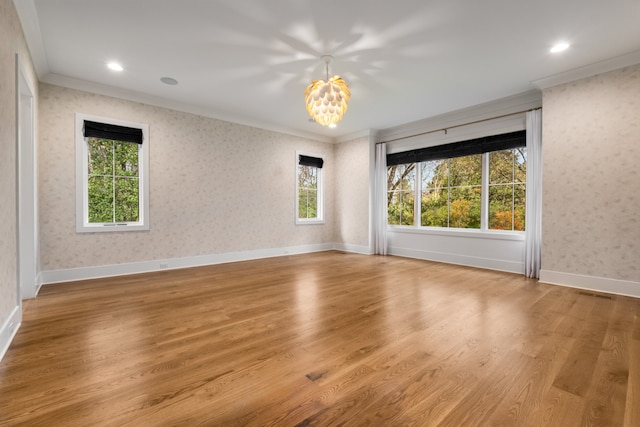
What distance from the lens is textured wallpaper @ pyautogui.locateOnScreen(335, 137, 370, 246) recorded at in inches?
262

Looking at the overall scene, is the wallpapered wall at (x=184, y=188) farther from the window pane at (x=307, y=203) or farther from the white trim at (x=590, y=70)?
the white trim at (x=590, y=70)

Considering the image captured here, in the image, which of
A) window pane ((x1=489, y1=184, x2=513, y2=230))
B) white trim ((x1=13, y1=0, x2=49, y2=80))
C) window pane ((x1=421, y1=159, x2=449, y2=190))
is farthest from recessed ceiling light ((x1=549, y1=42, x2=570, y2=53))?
white trim ((x1=13, y1=0, x2=49, y2=80))

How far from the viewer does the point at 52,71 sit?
382cm

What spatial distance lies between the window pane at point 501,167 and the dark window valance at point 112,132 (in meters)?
5.89

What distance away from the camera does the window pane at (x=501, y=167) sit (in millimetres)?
4809

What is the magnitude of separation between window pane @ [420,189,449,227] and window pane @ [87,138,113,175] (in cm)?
566

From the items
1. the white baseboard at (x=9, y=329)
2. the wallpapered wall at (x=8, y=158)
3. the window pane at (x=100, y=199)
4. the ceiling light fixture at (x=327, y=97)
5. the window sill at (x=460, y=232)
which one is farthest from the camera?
the window sill at (x=460, y=232)

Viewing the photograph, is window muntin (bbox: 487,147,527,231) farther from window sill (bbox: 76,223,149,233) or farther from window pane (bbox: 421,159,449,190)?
window sill (bbox: 76,223,149,233)

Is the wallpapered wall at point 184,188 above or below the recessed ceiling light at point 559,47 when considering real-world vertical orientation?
below

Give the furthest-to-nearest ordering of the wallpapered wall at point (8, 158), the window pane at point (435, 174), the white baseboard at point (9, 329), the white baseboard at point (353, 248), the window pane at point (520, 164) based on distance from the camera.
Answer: the white baseboard at point (353, 248) → the window pane at point (435, 174) → the window pane at point (520, 164) → the wallpapered wall at point (8, 158) → the white baseboard at point (9, 329)

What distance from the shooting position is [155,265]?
15.5 feet

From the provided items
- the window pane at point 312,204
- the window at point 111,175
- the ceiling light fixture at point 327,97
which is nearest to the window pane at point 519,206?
the ceiling light fixture at point 327,97

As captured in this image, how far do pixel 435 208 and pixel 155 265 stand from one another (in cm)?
526

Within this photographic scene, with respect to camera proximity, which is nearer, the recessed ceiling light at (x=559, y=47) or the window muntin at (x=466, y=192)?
the recessed ceiling light at (x=559, y=47)
